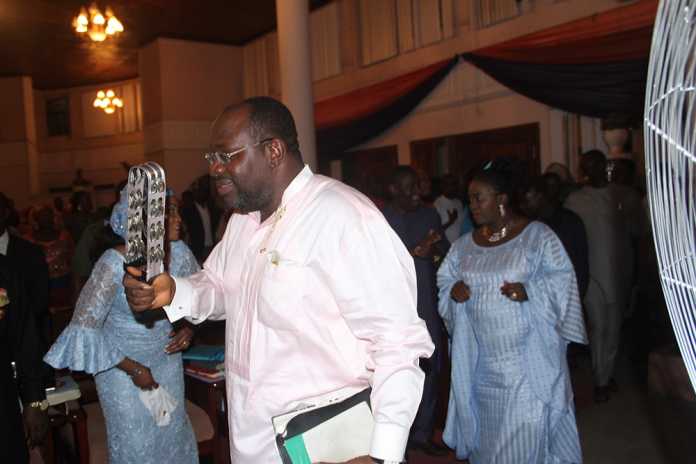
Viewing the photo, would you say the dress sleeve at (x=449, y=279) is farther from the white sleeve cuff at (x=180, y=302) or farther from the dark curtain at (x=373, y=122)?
the dark curtain at (x=373, y=122)

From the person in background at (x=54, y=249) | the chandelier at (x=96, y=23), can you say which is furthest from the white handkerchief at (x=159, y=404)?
the chandelier at (x=96, y=23)

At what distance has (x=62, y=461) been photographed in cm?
351

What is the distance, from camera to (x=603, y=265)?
4.84 meters

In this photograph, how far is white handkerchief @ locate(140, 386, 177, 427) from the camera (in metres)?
2.84

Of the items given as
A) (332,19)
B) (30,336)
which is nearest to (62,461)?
(30,336)

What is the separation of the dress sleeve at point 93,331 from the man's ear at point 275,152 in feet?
4.07

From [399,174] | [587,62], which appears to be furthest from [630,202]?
[399,174]

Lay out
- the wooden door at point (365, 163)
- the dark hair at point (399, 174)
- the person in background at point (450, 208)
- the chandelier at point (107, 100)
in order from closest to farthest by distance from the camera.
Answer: the dark hair at point (399, 174), the person in background at point (450, 208), the wooden door at point (365, 163), the chandelier at point (107, 100)

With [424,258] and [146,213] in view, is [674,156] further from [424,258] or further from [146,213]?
[424,258]

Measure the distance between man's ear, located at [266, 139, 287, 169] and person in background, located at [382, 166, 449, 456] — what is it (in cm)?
220

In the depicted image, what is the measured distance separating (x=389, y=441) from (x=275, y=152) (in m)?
0.79

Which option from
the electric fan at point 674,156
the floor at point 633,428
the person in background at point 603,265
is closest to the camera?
the electric fan at point 674,156

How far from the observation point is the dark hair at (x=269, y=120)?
Result: 1720mm

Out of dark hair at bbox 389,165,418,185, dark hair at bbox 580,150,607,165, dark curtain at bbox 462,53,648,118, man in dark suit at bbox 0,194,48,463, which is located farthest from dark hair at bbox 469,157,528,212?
dark curtain at bbox 462,53,648,118
